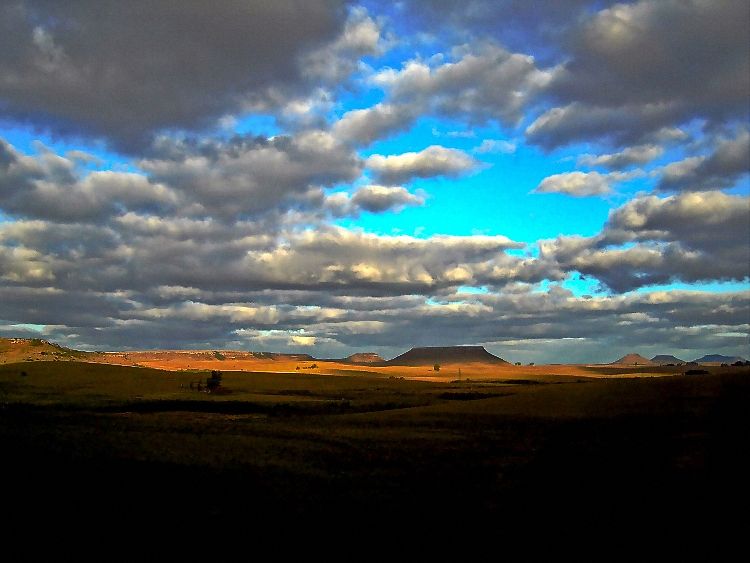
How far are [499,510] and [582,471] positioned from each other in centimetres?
885

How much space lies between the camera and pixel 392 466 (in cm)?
3155

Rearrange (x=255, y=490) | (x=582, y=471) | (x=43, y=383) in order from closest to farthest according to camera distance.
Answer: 1. (x=255, y=490)
2. (x=582, y=471)
3. (x=43, y=383)

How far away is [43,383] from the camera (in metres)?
109

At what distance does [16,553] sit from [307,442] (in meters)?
24.8

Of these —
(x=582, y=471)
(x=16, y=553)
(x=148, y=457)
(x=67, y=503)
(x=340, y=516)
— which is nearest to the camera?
(x=16, y=553)

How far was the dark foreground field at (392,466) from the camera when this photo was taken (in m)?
21.6

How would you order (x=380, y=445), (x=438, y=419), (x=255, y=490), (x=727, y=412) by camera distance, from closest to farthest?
(x=255, y=490), (x=380, y=445), (x=727, y=412), (x=438, y=419)

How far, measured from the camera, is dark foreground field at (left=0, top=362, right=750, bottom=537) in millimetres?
21578

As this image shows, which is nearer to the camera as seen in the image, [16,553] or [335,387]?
[16,553]

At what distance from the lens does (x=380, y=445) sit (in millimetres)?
39406

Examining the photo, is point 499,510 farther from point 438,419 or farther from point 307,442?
point 438,419

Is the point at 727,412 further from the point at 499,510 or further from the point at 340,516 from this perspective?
the point at 340,516

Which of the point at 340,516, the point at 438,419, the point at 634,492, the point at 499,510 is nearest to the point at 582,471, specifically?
the point at 634,492

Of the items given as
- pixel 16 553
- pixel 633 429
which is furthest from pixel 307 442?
pixel 16 553
